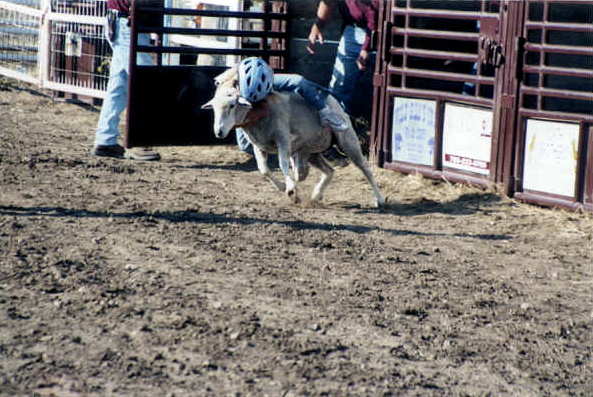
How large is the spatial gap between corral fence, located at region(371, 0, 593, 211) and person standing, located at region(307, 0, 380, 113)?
0.75ft

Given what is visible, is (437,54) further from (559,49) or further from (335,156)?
(335,156)

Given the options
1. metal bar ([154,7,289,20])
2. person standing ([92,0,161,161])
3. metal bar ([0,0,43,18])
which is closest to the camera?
metal bar ([154,7,289,20])

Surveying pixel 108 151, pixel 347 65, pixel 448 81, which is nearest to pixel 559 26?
pixel 448 81

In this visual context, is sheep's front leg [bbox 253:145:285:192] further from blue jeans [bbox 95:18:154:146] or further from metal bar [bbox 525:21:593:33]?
metal bar [bbox 525:21:593:33]

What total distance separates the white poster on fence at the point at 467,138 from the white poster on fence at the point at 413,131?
0.67 ft

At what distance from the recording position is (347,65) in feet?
32.2

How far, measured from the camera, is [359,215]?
746cm

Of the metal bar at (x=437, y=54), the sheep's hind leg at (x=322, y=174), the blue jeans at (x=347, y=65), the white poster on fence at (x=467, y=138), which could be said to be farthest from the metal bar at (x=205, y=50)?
the white poster on fence at (x=467, y=138)

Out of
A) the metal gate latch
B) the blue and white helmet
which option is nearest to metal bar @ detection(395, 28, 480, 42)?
the metal gate latch

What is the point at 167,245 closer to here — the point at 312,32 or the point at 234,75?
the point at 234,75

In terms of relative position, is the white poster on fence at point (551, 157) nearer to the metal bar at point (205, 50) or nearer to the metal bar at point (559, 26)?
the metal bar at point (559, 26)

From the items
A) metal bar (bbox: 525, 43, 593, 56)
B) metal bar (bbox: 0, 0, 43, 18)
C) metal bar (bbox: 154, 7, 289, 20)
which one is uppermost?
metal bar (bbox: 0, 0, 43, 18)

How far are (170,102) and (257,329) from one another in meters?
5.52

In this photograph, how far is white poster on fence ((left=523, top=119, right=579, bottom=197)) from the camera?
743cm
